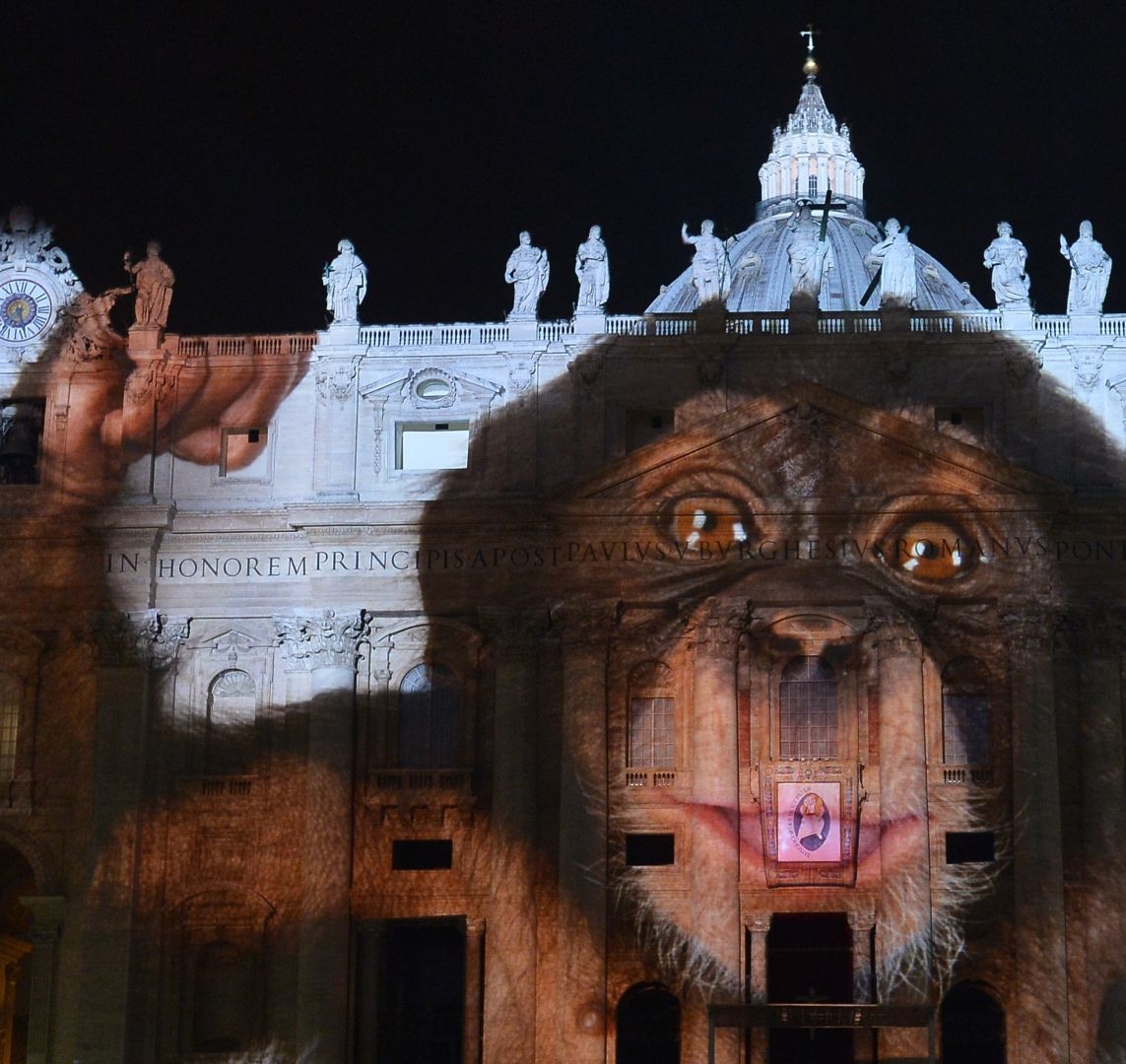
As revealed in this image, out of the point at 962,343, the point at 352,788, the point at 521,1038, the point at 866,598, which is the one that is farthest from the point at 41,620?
the point at 962,343

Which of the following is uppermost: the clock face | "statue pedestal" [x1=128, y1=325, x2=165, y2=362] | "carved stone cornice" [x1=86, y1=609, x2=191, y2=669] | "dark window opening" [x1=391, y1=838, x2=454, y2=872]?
Answer: the clock face

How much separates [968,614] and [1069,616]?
7.93 feet

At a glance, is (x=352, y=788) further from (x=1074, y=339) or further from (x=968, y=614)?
(x=1074, y=339)

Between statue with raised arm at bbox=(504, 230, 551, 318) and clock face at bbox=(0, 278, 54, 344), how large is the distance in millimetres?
12214

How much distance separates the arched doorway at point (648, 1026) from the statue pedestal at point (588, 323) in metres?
16.3

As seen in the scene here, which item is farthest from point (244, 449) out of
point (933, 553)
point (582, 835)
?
point (933, 553)

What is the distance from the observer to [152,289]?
187 feet

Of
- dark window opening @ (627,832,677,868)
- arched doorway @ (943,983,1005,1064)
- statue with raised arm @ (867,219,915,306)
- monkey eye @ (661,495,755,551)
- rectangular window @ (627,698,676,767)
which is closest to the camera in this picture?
arched doorway @ (943,983,1005,1064)

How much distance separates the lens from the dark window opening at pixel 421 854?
5338cm

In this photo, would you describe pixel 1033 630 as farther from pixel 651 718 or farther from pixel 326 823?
pixel 326 823

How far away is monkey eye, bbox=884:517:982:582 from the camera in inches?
2120

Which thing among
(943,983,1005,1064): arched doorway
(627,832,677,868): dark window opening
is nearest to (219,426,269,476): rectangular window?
(627,832,677,868): dark window opening

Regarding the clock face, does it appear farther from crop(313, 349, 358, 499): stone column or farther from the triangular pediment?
the triangular pediment

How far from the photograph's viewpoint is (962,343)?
55.1 metres
